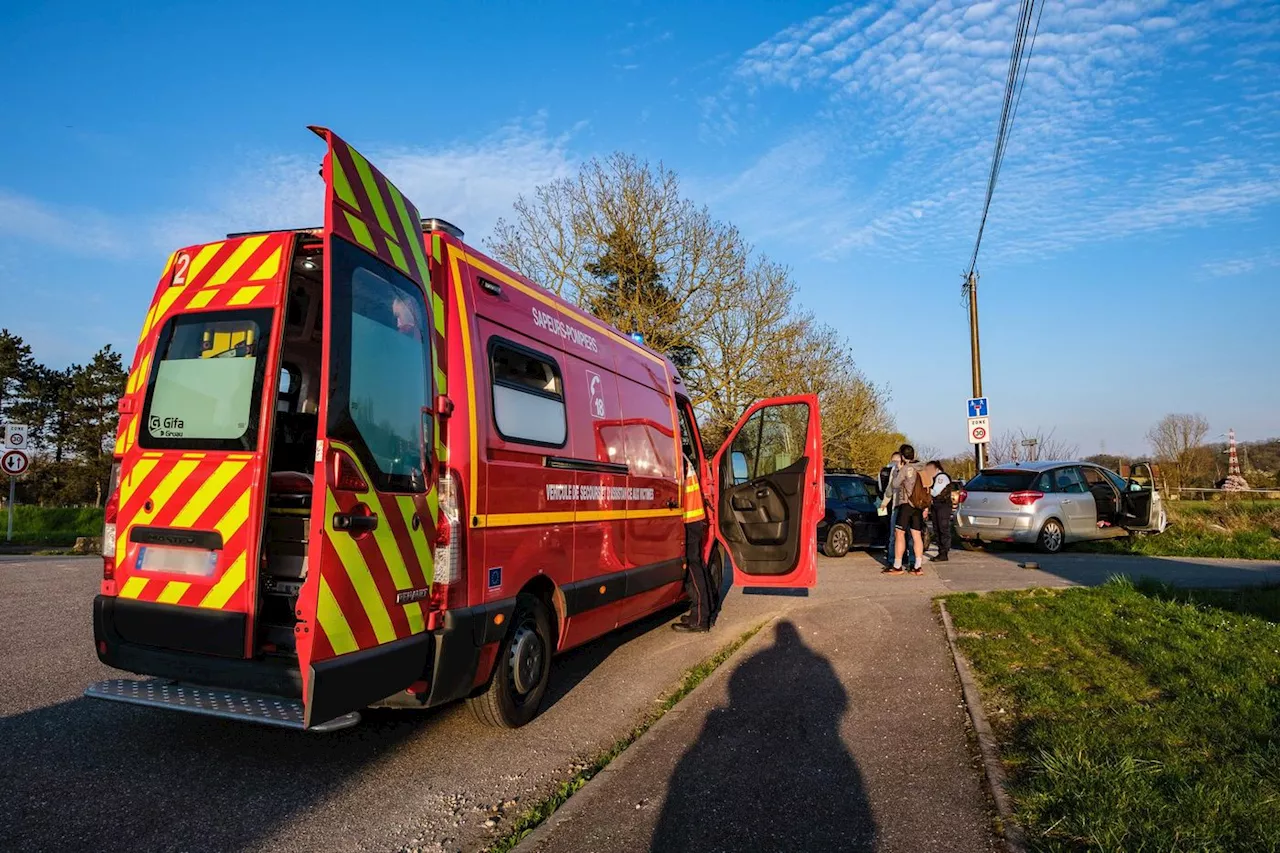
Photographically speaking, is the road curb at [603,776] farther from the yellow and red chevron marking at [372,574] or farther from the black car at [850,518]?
the black car at [850,518]

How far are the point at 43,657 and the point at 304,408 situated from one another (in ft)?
10.8

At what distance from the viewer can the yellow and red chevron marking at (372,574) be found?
3.49 metres

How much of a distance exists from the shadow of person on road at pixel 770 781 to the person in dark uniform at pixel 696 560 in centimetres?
203

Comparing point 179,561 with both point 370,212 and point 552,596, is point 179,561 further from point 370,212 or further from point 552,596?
point 552,596

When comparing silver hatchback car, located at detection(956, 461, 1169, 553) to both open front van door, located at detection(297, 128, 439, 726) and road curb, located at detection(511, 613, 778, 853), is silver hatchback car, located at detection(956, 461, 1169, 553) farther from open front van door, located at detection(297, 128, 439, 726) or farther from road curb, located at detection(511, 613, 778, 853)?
open front van door, located at detection(297, 128, 439, 726)

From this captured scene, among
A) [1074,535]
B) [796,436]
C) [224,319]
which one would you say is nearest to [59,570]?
[224,319]

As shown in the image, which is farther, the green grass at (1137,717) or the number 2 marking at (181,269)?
the number 2 marking at (181,269)

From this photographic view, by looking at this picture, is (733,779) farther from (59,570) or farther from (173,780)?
(59,570)

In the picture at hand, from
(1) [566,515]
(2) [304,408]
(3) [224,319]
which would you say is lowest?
(1) [566,515]

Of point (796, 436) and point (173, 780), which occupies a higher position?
point (796, 436)

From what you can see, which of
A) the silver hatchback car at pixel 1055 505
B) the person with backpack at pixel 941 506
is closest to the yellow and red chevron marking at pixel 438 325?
the person with backpack at pixel 941 506

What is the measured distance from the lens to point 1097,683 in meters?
5.20

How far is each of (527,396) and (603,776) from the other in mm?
2232

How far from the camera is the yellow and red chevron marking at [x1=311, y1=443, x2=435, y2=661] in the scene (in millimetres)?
3490
